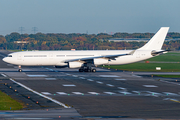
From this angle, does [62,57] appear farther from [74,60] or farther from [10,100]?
[10,100]

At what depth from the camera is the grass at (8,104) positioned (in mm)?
22731

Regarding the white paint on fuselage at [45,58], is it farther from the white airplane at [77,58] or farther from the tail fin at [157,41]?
the tail fin at [157,41]

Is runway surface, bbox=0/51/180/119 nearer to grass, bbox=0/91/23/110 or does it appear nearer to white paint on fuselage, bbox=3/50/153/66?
grass, bbox=0/91/23/110

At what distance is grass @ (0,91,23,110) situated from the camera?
22.7m

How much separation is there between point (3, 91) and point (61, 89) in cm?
631

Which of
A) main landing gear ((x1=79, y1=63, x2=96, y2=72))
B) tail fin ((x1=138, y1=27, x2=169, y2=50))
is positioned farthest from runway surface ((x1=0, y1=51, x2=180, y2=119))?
tail fin ((x1=138, y1=27, x2=169, y2=50))

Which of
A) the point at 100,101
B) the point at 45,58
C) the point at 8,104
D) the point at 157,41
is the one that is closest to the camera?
the point at 8,104

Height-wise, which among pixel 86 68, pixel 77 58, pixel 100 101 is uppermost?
pixel 77 58

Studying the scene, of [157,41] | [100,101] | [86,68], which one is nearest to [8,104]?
[100,101]

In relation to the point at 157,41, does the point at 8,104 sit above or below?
below

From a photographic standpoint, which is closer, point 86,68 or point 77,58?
point 86,68

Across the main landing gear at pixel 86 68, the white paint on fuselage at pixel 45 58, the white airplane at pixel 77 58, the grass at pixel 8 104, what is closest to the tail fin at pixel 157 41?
the white airplane at pixel 77 58

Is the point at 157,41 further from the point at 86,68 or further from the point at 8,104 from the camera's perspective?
the point at 8,104

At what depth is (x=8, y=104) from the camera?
24.1 meters
